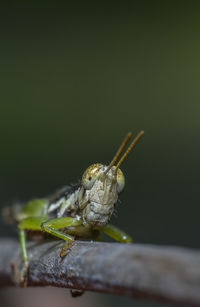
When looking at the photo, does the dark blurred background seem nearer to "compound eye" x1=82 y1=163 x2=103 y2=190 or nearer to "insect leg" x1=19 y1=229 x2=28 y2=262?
"insect leg" x1=19 y1=229 x2=28 y2=262

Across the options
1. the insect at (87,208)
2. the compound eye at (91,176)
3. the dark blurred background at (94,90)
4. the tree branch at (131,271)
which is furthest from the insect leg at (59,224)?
the dark blurred background at (94,90)

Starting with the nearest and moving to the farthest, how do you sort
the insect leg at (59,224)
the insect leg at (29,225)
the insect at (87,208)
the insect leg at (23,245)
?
the insect at (87,208)
the insect leg at (59,224)
the insect leg at (23,245)
the insect leg at (29,225)

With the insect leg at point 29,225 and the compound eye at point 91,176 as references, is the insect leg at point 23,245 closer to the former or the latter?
the insect leg at point 29,225

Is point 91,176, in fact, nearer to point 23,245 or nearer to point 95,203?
point 95,203

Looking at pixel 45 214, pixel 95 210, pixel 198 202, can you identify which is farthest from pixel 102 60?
pixel 95 210

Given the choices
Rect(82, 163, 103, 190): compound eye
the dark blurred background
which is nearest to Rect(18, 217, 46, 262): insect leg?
Rect(82, 163, 103, 190): compound eye

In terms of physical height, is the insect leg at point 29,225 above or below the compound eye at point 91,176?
below

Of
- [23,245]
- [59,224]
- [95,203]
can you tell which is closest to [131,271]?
[95,203]
